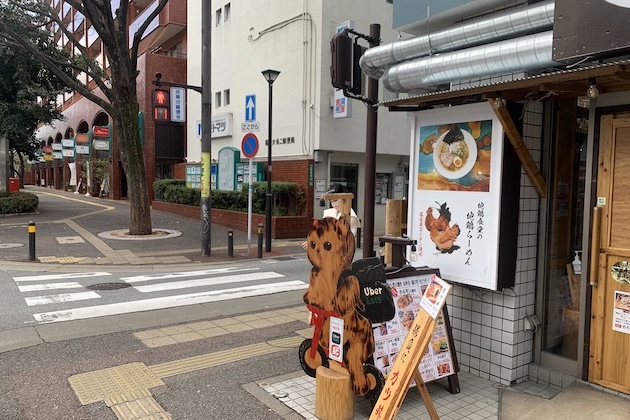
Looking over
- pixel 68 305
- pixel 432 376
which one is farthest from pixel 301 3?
pixel 432 376

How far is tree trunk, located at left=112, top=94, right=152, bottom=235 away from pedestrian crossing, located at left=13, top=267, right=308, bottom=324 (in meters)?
5.46

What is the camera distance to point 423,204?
5023 millimetres

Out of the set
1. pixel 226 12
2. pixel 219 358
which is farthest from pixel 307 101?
pixel 219 358

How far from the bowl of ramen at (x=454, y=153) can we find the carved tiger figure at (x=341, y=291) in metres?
1.35

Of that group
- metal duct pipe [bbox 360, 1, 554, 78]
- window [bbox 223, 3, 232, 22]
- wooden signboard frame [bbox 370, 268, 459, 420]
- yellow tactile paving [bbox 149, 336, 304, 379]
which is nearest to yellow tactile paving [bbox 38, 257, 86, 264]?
yellow tactile paving [bbox 149, 336, 304, 379]

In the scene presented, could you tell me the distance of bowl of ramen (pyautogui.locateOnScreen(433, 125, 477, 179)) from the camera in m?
4.60

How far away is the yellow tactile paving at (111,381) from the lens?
4535 mm

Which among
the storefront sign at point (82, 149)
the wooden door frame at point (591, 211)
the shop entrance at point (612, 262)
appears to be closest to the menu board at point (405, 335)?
the wooden door frame at point (591, 211)

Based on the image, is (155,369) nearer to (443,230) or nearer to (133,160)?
(443,230)

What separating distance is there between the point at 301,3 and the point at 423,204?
1488 centimetres

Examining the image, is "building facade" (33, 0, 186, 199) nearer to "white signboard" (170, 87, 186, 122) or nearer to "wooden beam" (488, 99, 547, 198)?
"white signboard" (170, 87, 186, 122)

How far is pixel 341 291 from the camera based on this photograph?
403 cm

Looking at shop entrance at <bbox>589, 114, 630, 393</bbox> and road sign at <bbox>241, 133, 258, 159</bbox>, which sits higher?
road sign at <bbox>241, 133, 258, 159</bbox>

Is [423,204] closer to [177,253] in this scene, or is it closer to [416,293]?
[416,293]
